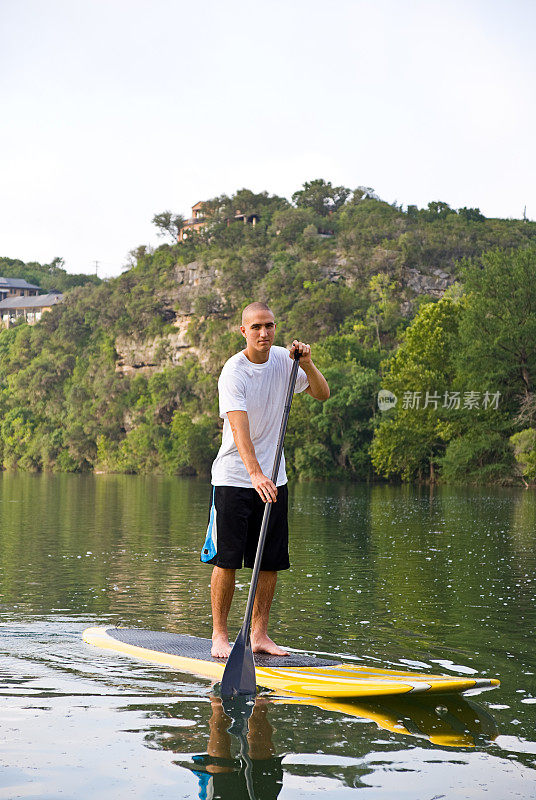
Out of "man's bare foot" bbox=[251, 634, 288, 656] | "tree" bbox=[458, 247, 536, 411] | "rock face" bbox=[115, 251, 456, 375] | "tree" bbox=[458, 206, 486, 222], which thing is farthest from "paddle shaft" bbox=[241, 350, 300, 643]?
"tree" bbox=[458, 206, 486, 222]

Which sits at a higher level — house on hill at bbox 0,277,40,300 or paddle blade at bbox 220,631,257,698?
house on hill at bbox 0,277,40,300

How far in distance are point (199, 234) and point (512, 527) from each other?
8440cm

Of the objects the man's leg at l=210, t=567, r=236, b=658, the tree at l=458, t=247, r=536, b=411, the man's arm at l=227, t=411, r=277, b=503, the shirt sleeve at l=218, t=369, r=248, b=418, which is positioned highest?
the tree at l=458, t=247, r=536, b=411

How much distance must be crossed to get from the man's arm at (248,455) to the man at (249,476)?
16mm

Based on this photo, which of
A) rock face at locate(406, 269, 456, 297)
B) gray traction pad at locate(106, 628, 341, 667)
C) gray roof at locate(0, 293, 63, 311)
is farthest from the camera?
gray roof at locate(0, 293, 63, 311)

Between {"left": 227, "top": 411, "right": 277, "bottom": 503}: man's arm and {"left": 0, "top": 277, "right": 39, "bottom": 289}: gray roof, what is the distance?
138 m

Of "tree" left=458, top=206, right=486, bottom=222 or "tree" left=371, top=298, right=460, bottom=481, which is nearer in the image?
"tree" left=371, top=298, right=460, bottom=481

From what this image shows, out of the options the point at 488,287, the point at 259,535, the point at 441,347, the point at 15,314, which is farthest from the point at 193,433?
the point at 15,314

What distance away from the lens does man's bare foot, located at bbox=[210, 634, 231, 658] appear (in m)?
6.02

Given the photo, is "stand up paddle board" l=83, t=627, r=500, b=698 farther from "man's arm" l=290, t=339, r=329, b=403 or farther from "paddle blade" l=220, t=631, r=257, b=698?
"man's arm" l=290, t=339, r=329, b=403

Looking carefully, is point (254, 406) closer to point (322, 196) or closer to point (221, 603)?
point (221, 603)

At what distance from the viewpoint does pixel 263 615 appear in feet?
20.0

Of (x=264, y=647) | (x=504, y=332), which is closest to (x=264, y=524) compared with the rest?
(x=264, y=647)

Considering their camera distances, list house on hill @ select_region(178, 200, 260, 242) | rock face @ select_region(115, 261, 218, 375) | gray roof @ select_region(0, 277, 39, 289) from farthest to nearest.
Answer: gray roof @ select_region(0, 277, 39, 289), house on hill @ select_region(178, 200, 260, 242), rock face @ select_region(115, 261, 218, 375)
